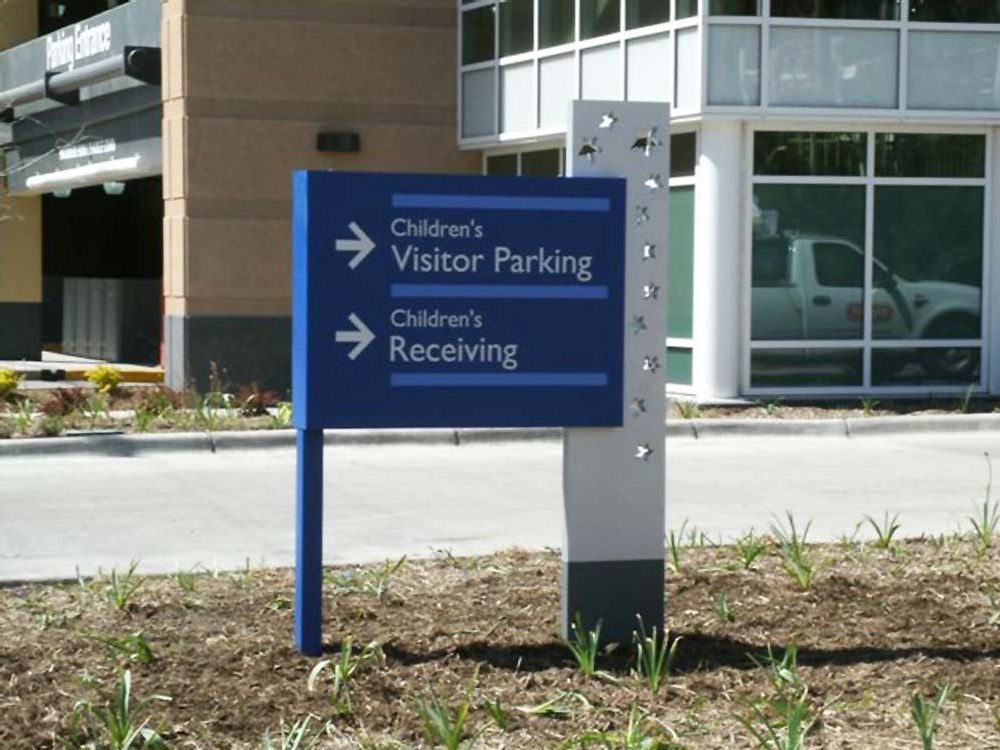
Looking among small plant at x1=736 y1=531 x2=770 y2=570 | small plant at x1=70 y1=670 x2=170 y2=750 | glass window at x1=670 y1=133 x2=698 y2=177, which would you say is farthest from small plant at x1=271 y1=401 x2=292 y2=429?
small plant at x1=70 y1=670 x2=170 y2=750

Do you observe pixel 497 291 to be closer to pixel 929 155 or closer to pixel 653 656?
pixel 653 656

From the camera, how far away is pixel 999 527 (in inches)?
423

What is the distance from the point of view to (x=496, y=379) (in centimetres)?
686

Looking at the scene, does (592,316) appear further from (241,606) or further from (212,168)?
(212,168)

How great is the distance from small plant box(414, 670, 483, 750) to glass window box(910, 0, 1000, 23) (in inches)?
599

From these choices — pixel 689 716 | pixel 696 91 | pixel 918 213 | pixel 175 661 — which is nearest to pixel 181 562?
pixel 175 661

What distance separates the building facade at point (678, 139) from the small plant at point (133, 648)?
13270 mm

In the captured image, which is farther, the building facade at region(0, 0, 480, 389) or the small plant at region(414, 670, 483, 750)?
the building facade at region(0, 0, 480, 389)

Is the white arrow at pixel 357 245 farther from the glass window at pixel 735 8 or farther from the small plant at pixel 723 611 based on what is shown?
the glass window at pixel 735 8

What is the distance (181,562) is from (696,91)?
1090cm

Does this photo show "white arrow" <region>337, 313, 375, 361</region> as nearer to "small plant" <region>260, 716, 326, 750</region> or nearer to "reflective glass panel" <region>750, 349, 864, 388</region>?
"small plant" <region>260, 716, 326, 750</region>

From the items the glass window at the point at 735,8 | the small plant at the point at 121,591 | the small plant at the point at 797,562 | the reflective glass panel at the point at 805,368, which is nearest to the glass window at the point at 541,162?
the glass window at the point at 735,8

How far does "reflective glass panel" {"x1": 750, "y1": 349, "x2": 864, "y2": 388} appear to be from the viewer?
19922mm

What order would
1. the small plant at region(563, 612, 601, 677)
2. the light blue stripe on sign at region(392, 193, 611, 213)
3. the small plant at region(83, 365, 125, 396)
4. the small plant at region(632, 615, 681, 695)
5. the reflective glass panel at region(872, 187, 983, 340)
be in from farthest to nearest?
the reflective glass panel at region(872, 187, 983, 340) → the small plant at region(83, 365, 125, 396) → the light blue stripe on sign at region(392, 193, 611, 213) → the small plant at region(563, 612, 601, 677) → the small plant at region(632, 615, 681, 695)
